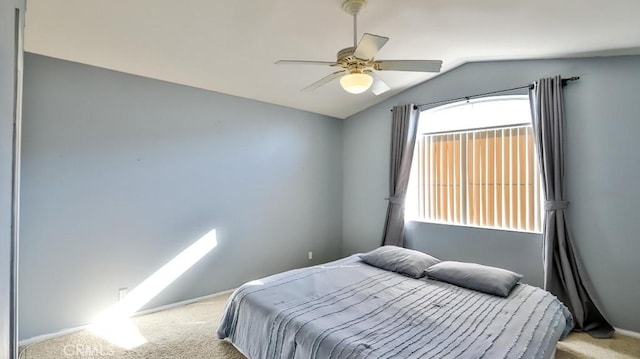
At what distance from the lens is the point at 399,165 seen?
417cm

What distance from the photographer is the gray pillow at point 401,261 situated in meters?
2.90

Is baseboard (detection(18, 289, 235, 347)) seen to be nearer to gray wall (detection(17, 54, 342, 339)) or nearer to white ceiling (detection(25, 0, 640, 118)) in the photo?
gray wall (detection(17, 54, 342, 339))

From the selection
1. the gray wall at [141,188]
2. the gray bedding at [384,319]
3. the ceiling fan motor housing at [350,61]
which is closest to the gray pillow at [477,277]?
the gray bedding at [384,319]

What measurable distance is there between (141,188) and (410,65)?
2776mm

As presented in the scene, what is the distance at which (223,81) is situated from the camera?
11.4 feet

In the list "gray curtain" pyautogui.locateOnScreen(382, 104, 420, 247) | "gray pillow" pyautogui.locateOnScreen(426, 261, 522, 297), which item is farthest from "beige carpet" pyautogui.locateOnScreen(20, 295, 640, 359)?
"gray curtain" pyautogui.locateOnScreen(382, 104, 420, 247)

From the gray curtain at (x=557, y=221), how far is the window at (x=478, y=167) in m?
0.26

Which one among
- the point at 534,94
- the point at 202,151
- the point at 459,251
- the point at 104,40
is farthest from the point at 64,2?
the point at 459,251

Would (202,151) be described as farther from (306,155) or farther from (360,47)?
(360,47)

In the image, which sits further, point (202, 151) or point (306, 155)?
point (306, 155)

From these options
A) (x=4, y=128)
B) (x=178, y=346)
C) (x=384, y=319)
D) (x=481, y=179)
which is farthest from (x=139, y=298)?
(x=481, y=179)

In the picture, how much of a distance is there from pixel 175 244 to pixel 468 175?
3492 millimetres

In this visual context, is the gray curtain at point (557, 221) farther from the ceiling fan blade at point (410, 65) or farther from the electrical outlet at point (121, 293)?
the electrical outlet at point (121, 293)

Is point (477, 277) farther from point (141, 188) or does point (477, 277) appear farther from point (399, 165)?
point (141, 188)
